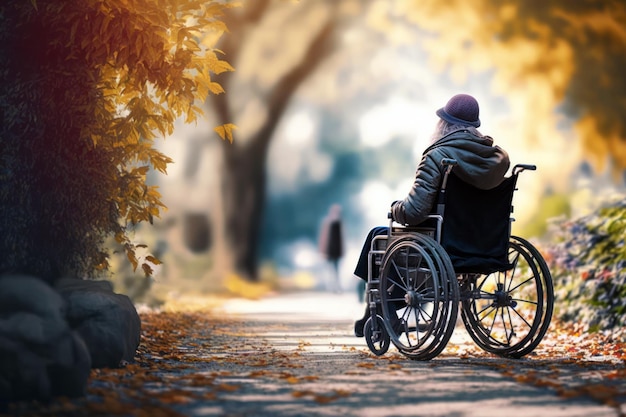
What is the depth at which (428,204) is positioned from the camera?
6148 millimetres

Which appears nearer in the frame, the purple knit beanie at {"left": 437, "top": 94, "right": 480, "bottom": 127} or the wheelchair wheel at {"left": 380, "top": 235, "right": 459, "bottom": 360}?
the wheelchair wheel at {"left": 380, "top": 235, "right": 459, "bottom": 360}

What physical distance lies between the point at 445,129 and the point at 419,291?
109 centimetres

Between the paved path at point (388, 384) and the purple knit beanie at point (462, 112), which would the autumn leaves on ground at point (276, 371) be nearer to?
the paved path at point (388, 384)

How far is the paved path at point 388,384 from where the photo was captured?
173 inches

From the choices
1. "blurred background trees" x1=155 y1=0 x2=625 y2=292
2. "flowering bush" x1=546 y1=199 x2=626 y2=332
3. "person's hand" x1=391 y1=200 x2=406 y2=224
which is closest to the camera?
"person's hand" x1=391 y1=200 x2=406 y2=224

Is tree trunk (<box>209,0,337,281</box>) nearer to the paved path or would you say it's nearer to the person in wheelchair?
the paved path

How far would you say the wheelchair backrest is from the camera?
618 cm

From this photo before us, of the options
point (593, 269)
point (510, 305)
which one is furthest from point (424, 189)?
point (593, 269)

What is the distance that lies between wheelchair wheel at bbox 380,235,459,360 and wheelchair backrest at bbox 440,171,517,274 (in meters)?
0.18

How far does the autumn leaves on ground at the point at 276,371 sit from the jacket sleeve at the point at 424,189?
949mm

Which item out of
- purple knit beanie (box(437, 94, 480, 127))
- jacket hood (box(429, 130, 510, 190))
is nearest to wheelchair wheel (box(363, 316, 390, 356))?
jacket hood (box(429, 130, 510, 190))

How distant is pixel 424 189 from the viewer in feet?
20.1

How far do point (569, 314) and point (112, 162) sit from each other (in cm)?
445

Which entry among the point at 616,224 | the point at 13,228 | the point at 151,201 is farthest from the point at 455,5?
the point at 13,228
